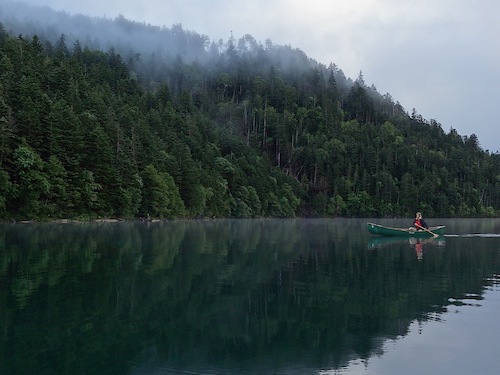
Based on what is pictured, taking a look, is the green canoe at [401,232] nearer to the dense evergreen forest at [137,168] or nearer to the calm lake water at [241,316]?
the calm lake water at [241,316]

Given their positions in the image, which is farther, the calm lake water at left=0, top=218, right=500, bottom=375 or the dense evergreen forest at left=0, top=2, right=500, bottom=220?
the dense evergreen forest at left=0, top=2, right=500, bottom=220

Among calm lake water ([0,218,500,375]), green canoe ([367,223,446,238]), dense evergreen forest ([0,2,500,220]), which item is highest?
dense evergreen forest ([0,2,500,220])

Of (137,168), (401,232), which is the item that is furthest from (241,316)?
(137,168)

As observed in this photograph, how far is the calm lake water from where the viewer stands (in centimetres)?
1355

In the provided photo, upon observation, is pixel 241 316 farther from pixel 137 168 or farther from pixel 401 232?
pixel 137 168

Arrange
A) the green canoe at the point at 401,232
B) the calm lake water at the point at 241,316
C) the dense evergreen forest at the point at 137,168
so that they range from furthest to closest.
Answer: the dense evergreen forest at the point at 137,168 → the green canoe at the point at 401,232 → the calm lake water at the point at 241,316

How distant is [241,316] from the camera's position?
18.6 m

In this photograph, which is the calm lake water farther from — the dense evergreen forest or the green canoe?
the dense evergreen forest

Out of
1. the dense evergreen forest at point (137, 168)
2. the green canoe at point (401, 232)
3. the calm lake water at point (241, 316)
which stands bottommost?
the calm lake water at point (241, 316)

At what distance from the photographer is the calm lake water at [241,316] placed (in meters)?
13.5

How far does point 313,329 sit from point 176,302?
595cm

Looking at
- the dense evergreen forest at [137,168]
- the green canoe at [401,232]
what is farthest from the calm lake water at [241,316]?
the dense evergreen forest at [137,168]

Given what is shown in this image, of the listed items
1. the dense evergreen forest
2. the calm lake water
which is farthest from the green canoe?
the dense evergreen forest

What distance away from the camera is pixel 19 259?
3088 centimetres
